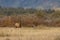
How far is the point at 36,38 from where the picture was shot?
1941 cm

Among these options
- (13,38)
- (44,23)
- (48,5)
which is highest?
(13,38)

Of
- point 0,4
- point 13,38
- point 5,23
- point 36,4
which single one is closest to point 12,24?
point 5,23

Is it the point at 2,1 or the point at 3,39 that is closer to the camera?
the point at 3,39

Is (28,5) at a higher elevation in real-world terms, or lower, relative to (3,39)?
lower

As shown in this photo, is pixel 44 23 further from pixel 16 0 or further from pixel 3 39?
pixel 16 0

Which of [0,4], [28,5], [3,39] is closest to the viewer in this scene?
[3,39]

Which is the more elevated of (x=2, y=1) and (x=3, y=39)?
(x=3, y=39)

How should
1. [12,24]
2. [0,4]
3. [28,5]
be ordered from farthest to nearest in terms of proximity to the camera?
[28,5] < [0,4] < [12,24]

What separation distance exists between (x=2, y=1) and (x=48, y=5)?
13425 millimetres

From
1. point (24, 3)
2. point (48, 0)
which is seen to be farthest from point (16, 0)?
point (48, 0)

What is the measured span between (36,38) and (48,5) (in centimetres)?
5367

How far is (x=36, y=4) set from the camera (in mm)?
71625

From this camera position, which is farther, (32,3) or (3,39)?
(32,3)

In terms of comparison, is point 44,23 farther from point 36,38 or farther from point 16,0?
point 16,0
